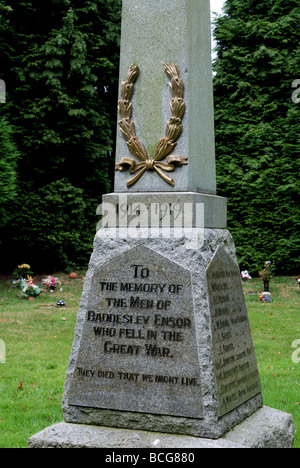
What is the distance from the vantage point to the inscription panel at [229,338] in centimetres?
346

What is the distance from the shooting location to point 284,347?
25.6 ft

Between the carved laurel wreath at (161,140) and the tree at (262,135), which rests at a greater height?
the tree at (262,135)

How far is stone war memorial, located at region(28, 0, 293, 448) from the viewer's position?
11.0ft

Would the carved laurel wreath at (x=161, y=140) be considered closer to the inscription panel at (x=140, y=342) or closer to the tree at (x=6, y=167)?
the inscription panel at (x=140, y=342)

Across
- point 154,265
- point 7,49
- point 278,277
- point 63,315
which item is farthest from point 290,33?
point 154,265

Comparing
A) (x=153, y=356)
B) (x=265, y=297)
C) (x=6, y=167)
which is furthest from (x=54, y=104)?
(x=153, y=356)

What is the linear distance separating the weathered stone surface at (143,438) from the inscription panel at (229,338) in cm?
17

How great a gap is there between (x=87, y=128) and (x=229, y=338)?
1319cm

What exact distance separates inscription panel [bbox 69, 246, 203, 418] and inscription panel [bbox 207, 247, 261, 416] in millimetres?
184

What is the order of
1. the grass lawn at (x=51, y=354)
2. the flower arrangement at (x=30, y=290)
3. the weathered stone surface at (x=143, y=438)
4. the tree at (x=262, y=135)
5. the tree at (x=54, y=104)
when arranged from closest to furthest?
the weathered stone surface at (x=143, y=438)
the grass lawn at (x=51, y=354)
the flower arrangement at (x=30, y=290)
the tree at (x=262, y=135)
the tree at (x=54, y=104)

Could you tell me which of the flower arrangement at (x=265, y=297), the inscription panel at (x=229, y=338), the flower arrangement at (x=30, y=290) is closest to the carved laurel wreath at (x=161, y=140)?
the inscription panel at (x=229, y=338)

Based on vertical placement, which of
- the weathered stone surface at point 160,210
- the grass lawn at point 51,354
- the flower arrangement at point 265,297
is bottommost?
the grass lawn at point 51,354

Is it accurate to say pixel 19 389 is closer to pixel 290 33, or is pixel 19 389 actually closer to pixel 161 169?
pixel 161 169

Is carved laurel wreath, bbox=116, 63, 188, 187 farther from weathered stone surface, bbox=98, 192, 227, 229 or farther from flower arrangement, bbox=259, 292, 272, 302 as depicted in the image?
flower arrangement, bbox=259, 292, 272, 302
